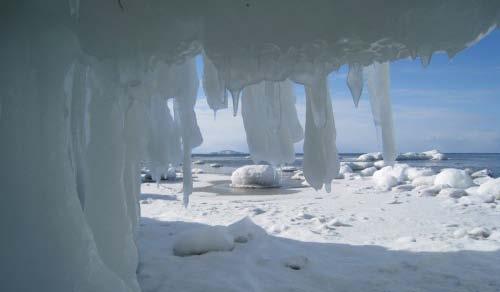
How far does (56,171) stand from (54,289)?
61cm

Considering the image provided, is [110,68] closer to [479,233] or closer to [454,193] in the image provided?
[479,233]

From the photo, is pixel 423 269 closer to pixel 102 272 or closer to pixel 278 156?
pixel 278 156

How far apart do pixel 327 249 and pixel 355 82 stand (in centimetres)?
214

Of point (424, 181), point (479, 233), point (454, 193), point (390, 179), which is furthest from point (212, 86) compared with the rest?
point (424, 181)

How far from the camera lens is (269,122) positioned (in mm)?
3361

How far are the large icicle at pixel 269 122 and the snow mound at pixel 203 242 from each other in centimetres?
100

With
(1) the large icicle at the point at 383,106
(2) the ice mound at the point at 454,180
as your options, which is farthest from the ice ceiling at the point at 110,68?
(2) the ice mound at the point at 454,180

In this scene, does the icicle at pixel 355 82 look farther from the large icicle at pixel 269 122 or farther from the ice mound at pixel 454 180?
the ice mound at pixel 454 180

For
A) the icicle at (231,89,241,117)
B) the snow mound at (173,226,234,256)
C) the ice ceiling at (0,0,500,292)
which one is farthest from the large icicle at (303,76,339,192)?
the snow mound at (173,226,234,256)

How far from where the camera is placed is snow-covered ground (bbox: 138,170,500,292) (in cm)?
296

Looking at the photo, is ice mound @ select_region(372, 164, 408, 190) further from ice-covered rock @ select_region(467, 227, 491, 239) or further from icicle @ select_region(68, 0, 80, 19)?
icicle @ select_region(68, 0, 80, 19)

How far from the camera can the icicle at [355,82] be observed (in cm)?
263

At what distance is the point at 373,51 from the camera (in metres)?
2.35

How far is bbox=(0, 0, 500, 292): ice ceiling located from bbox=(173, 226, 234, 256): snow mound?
1.08 metres
